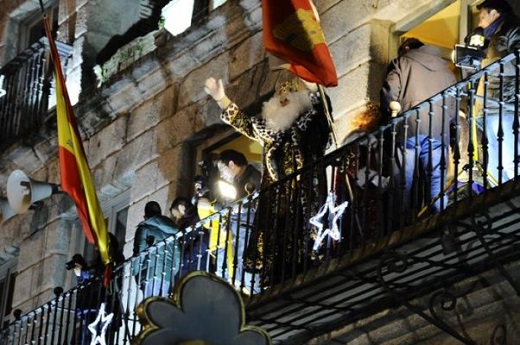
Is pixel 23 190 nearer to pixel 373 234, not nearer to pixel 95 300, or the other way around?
pixel 95 300

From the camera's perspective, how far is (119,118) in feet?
58.3

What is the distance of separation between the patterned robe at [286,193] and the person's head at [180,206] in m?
1.54

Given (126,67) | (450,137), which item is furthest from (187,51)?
(450,137)

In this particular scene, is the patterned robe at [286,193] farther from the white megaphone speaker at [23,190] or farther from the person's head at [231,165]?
the white megaphone speaker at [23,190]

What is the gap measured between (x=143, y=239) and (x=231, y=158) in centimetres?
111

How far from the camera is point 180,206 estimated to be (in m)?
15.2

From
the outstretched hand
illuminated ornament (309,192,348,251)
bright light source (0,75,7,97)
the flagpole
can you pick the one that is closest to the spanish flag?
the flagpole

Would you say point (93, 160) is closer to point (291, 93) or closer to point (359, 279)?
point (291, 93)

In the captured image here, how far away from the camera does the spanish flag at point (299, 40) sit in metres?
12.8

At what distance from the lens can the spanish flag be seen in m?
12.8

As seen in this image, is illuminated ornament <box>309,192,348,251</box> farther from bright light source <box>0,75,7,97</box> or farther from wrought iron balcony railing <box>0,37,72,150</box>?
bright light source <box>0,75,7,97</box>

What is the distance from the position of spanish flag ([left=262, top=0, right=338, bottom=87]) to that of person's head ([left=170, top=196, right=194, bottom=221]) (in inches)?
96.8

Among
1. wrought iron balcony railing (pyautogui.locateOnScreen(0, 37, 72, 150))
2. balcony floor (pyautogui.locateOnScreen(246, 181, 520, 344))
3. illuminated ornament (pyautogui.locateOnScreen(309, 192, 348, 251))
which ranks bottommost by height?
balcony floor (pyautogui.locateOnScreen(246, 181, 520, 344))

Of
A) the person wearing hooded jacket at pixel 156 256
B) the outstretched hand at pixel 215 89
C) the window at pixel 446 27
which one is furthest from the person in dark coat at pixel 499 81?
the person wearing hooded jacket at pixel 156 256
